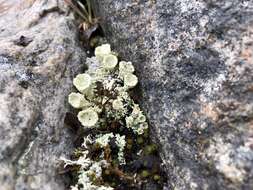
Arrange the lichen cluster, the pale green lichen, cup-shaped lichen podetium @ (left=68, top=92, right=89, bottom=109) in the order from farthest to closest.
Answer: cup-shaped lichen podetium @ (left=68, top=92, right=89, bottom=109) → the pale green lichen → the lichen cluster

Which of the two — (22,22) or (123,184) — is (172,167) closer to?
(123,184)

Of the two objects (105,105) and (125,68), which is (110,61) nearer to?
(125,68)

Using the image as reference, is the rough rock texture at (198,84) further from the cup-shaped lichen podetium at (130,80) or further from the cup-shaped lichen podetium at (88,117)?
the cup-shaped lichen podetium at (88,117)

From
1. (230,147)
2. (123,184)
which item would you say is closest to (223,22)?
(230,147)

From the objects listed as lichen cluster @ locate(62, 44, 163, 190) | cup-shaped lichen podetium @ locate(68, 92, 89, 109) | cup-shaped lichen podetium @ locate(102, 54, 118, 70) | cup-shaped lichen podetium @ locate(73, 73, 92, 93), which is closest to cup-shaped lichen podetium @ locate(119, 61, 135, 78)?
lichen cluster @ locate(62, 44, 163, 190)

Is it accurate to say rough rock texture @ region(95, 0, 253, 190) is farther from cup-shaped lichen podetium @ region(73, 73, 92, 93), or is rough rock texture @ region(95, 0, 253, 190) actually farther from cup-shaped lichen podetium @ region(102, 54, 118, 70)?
cup-shaped lichen podetium @ region(73, 73, 92, 93)

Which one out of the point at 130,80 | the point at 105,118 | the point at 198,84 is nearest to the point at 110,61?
the point at 130,80
